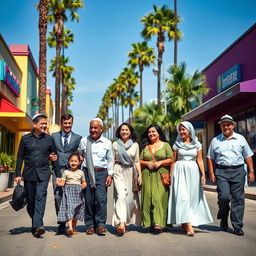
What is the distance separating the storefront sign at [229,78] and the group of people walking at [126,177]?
16.7m

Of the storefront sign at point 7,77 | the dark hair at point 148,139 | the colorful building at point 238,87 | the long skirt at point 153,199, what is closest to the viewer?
the long skirt at point 153,199

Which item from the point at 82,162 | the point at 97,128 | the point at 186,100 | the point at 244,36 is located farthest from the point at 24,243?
the point at 186,100

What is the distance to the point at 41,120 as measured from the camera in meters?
6.58

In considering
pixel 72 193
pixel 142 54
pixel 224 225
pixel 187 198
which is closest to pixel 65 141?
pixel 72 193

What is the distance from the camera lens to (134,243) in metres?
5.68

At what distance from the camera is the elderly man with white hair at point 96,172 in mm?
6449

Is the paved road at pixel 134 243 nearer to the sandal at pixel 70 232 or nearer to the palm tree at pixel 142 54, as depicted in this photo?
the sandal at pixel 70 232

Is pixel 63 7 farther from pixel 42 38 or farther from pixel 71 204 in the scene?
pixel 71 204

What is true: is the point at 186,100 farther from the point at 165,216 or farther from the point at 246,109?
the point at 165,216

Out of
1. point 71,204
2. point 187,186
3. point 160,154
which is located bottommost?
point 71,204

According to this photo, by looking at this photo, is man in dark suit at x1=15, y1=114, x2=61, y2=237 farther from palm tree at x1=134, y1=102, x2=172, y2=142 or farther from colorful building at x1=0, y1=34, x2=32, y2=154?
palm tree at x1=134, y1=102, x2=172, y2=142

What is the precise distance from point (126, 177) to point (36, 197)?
1433 mm

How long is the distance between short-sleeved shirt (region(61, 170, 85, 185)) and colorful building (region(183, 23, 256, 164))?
1171 cm

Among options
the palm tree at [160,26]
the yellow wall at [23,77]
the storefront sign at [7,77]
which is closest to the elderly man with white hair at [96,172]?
the storefront sign at [7,77]
